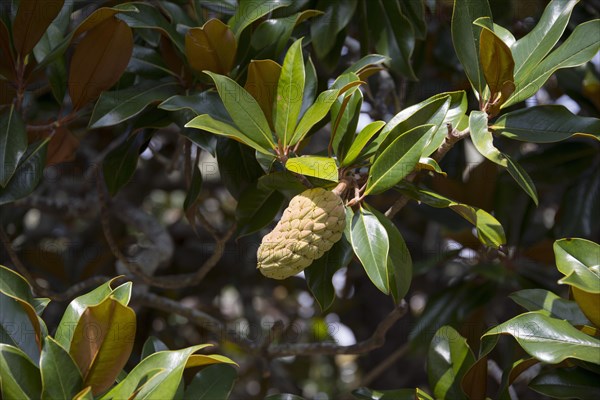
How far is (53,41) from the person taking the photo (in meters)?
1.55

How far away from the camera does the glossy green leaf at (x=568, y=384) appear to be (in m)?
1.18

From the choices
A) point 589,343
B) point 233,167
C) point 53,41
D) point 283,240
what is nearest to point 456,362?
point 589,343

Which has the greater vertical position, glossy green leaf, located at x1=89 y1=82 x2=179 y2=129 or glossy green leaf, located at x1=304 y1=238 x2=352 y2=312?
glossy green leaf, located at x1=89 y1=82 x2=179 y2=129

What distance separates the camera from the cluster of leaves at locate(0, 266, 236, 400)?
3.38 ft

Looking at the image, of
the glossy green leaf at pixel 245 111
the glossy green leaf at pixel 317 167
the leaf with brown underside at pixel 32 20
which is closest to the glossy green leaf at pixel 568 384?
the glossy green leaf at pixel 317 167

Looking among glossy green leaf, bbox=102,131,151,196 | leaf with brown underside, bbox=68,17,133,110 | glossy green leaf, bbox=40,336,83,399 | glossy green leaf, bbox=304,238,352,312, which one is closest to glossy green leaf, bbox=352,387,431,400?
glossy green leaf, bbox=304,238,352,312

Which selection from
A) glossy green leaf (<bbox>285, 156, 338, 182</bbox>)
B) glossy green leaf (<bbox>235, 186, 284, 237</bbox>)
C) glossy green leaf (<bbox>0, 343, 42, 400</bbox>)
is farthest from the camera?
glossy green leaf (<bbox>235, 186, 284, 237</bbox>)

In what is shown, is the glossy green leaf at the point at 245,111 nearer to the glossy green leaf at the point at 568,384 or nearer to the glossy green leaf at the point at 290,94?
the glossy green leaf at the point at 290,94

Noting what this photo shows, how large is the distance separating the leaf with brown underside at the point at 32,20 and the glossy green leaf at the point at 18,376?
0.64 meters

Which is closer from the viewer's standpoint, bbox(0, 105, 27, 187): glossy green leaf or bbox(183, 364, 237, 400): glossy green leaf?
bbox(183, 364, 237, 400): glossy green leaf

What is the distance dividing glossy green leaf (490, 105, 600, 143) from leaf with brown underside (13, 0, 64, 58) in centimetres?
81

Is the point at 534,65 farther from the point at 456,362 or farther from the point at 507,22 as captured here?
the point at 507,22

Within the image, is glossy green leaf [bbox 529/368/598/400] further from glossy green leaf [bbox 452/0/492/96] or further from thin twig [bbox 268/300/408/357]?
glossy green leaf [bbox 452/0/492/96]

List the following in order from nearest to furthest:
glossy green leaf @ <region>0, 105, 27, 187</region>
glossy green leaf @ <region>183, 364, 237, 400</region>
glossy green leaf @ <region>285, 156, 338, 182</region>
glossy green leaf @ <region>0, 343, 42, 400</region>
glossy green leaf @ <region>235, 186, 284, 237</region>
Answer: glossy green leaf @ <region>0, 343, 42, 400</region> < glossy green leaf @ <region>285, 156, 338, 182</region> < glossy green leaf @ <region>183, 364, 237, 400</region> < glossy green leaf @ <region>0, 105, 27, 187</region> < glossy green leaf @ <region>235, 186, 284, 237</region>
